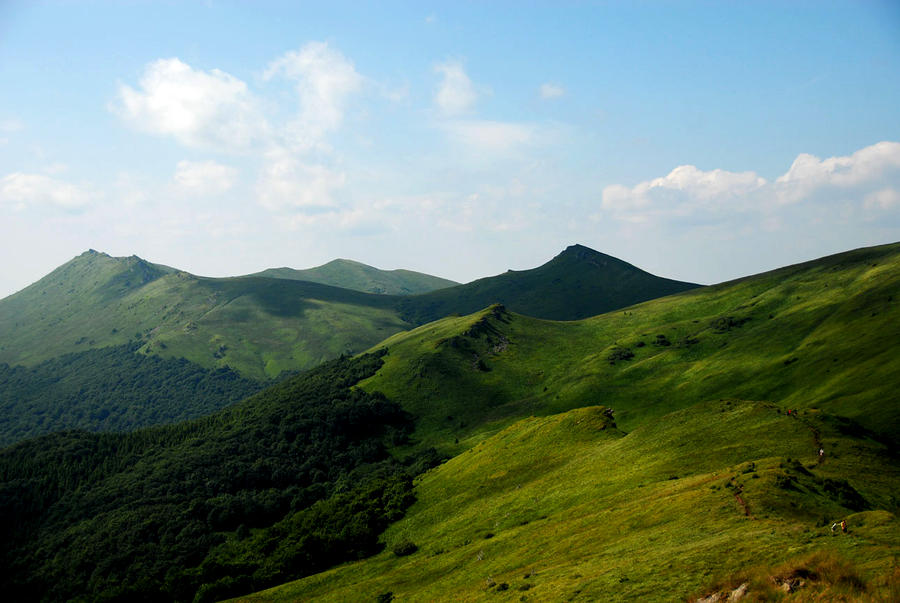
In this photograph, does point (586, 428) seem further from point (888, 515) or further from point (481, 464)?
point (888, 515)

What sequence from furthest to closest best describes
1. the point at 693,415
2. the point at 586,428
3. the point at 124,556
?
the point at 124,556 < the point at 586,428 < the point at 693,415

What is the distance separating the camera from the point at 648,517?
183 feet

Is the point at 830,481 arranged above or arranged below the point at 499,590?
above

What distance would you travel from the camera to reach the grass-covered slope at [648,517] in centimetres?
3750

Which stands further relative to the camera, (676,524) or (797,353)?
(797,353)

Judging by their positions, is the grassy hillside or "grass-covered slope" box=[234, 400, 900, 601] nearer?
the grassy hillside

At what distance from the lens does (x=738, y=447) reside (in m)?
76.2

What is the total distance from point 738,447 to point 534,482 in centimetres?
3394

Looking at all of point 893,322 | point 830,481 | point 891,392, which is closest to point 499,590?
point 830,481

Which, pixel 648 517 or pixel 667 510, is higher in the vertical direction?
pixel 667 510

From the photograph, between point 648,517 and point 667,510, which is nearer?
point 667,510

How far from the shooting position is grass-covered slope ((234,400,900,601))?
123ft

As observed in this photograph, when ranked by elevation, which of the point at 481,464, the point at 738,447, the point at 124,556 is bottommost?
the point at 124,556

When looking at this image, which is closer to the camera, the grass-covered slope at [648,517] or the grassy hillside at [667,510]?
the grassy hillside at [667,510]
